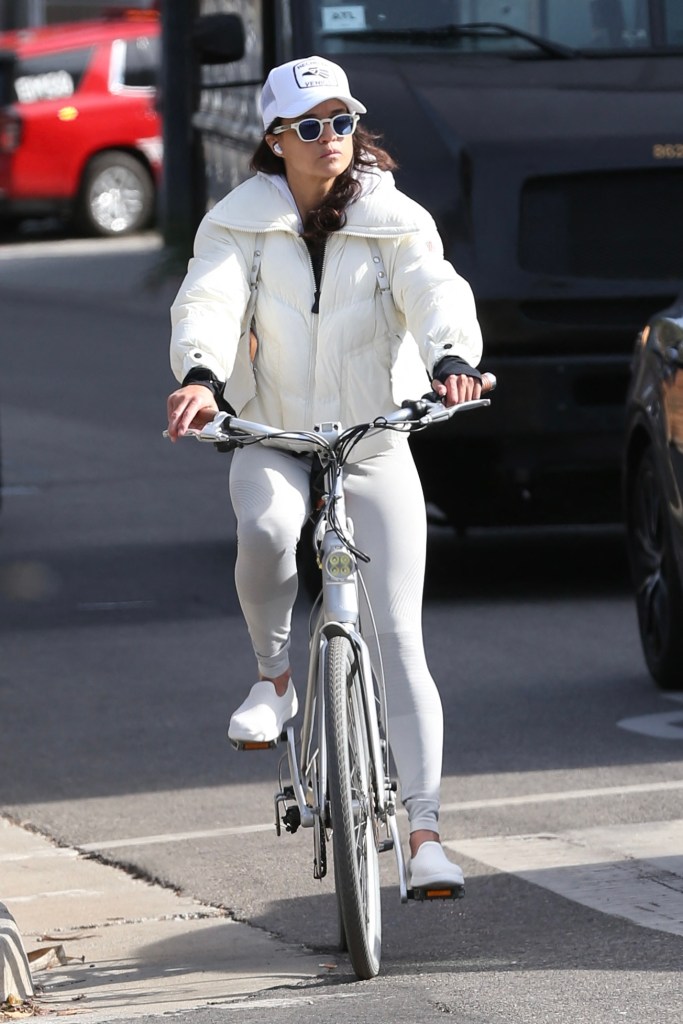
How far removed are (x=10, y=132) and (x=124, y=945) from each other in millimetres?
21837

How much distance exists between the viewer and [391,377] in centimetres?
557

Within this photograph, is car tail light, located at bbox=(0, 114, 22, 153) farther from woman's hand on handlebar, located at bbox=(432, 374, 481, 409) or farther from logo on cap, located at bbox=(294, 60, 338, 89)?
woman's hand on handlebar, located at bbox=(432, 374, 481, 409)

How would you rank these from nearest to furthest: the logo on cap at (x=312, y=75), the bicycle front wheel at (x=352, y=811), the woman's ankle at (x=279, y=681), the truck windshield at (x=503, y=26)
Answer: the bicycle front wheel at (x=352, y=811) < the logo on cap at (x=312, y=75) < the woman's ankle at (x=279, y=681) < the truck windshield at (x=503, y=26)

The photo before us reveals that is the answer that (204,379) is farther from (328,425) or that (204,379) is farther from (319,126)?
(319,126)

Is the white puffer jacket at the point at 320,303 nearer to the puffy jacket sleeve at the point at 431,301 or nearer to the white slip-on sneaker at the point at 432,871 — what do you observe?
the puffy jacket sleeve at the point at 431,301

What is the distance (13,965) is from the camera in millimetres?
5262

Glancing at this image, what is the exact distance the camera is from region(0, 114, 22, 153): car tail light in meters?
26.5

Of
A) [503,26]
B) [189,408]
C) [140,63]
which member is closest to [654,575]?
[503,26]

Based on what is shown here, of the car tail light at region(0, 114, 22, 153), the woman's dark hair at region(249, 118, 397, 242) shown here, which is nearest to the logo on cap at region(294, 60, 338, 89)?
the woman's dark hair at region(249, 118, 397, 242)

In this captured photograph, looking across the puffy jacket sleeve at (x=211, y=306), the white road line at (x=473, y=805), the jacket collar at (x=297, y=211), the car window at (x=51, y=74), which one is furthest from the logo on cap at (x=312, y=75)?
the car window at (x=51, y=74)

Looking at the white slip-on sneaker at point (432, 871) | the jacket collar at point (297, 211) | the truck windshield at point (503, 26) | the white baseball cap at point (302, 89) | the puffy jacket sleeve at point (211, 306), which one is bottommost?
the white slip-on sneaker at point (432, 871)

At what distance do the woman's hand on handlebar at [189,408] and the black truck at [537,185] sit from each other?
4772mm

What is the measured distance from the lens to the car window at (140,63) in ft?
88.9

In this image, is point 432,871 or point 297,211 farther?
point 297,211
